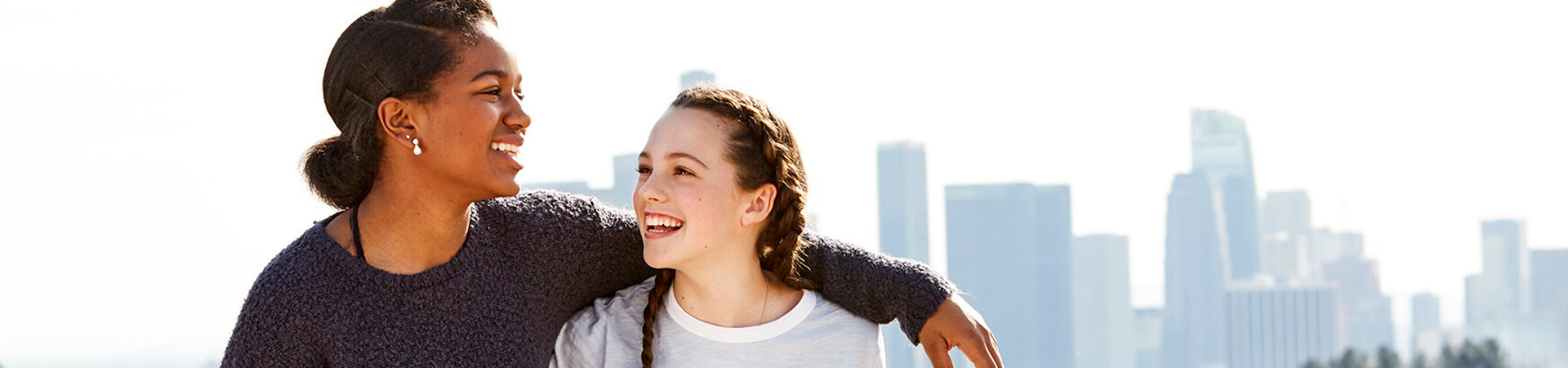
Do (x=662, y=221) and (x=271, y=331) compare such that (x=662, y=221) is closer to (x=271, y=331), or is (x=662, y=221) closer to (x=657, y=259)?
(x=657, y=259)

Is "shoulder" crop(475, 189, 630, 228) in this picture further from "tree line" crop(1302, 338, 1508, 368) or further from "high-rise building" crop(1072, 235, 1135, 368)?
"high-rise building" crop(1072, 235, 1135, 368)

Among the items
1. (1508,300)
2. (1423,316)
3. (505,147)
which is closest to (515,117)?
(505,147)

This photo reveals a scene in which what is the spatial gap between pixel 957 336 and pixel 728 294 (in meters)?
0.39

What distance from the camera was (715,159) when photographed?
2172mm

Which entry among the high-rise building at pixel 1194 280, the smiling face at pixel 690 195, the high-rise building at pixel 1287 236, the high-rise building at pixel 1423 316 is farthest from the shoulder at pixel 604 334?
the high-rise building at pixel 1423 316

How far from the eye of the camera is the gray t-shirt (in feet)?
7.23

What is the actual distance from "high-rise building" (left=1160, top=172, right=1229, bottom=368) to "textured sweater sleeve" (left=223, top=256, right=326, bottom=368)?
266ft

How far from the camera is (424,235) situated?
6.89ft

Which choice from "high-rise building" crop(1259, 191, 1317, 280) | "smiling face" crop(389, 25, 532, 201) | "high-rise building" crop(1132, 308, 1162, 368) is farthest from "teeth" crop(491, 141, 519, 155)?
"high-rise building" crop(1259, 191, 1317, 280)

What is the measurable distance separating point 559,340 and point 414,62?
1.75 ft

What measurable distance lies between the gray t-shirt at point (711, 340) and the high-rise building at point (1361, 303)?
83.2 m

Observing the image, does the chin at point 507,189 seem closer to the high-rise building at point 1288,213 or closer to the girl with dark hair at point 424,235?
the girl with dark hair at point 424,235

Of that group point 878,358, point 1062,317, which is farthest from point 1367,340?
point 878,358

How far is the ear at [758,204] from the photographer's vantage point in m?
2.22
